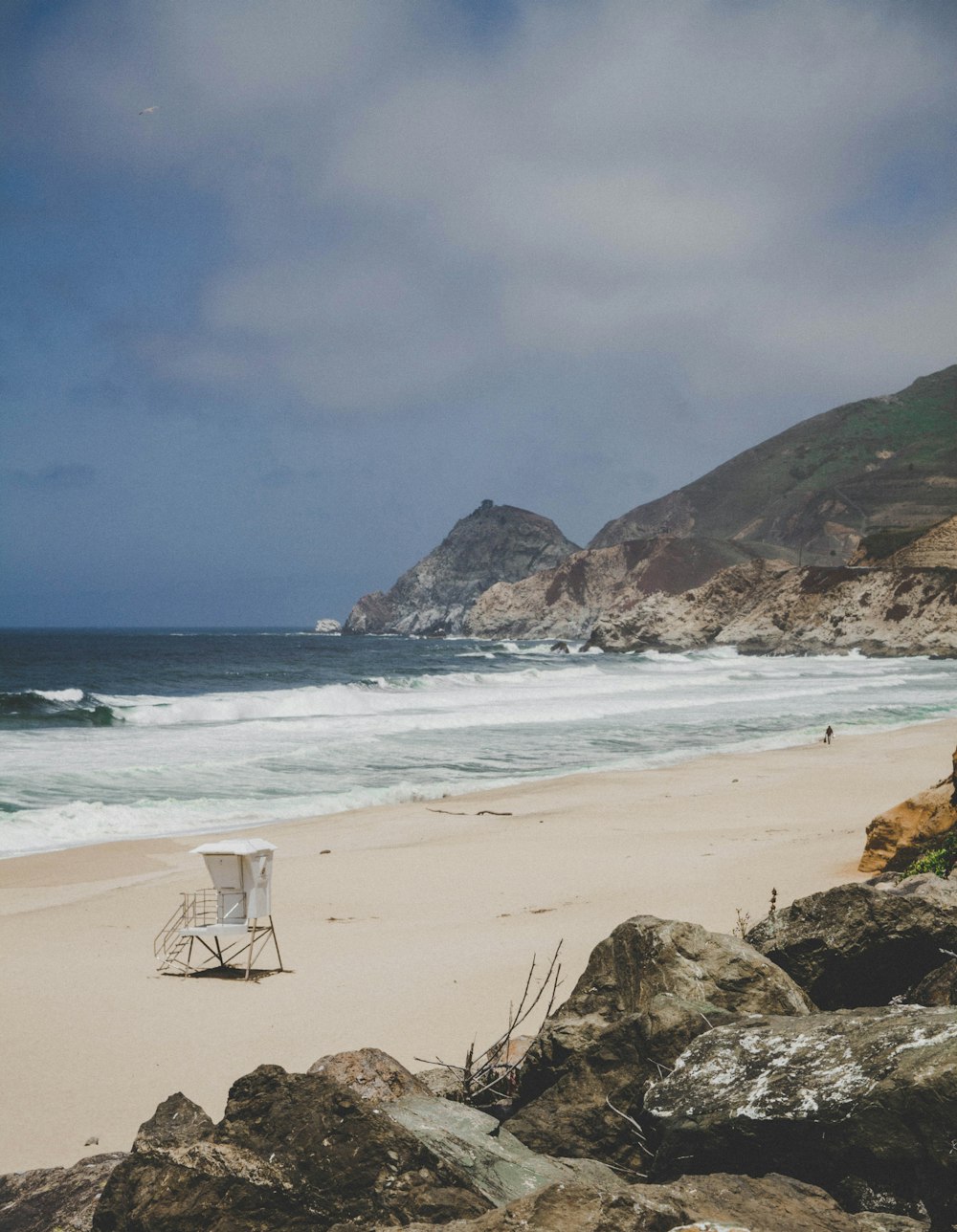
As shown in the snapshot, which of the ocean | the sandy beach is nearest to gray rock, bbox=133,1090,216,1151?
the sandy beach

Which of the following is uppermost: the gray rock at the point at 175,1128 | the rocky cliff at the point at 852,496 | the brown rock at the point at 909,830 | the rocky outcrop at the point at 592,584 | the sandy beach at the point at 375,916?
the rocky cliff at the point at 852,496

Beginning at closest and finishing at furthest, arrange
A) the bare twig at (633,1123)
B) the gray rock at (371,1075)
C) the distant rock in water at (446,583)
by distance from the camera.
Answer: the bare twig at (633,1123) → the gray rock at (371,1075) → the distant rock in water at (446,583)

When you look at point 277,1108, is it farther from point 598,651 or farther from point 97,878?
point 598,651

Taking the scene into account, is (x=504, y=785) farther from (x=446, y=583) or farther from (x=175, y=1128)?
(x=446, y=583)

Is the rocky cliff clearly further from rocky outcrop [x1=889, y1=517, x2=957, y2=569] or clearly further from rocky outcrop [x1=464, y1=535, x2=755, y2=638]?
rocky outcrop [x1=464, y1=535, x2=755, y2=638]

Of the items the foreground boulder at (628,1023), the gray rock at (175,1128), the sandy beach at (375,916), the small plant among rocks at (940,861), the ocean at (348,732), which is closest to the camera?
the gray rock at (175,1128)

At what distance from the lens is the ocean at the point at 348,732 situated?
1544 cm

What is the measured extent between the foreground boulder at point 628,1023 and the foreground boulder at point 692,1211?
26.7 inches

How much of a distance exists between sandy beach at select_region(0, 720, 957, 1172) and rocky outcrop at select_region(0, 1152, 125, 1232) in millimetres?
1342

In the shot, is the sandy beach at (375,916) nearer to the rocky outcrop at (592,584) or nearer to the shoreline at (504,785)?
the shoreline at (504,785)

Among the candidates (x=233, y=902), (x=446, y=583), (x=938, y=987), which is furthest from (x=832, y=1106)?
(x=446, y=583)

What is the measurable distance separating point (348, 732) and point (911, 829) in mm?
19503

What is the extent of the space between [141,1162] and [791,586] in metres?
86.9

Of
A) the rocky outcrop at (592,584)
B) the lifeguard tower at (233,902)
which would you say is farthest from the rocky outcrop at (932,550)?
the lifeguard tower at (233,902)
